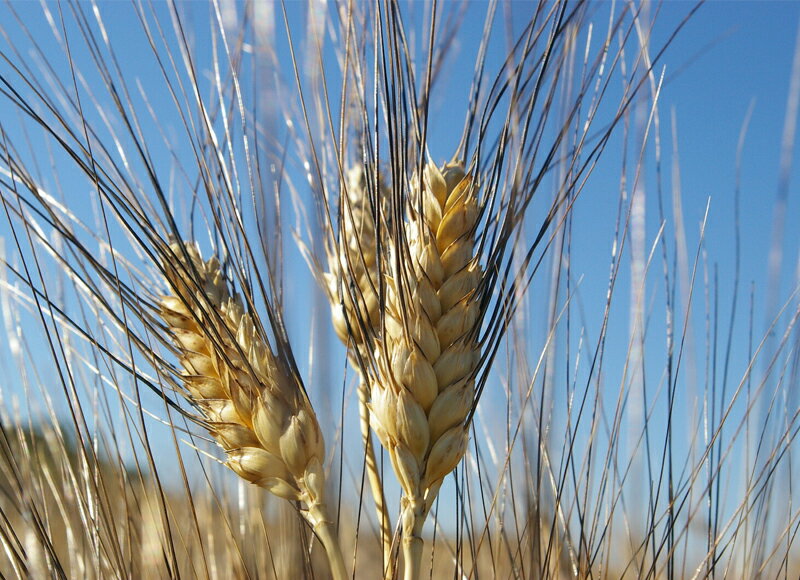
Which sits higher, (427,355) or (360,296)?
(360,296)

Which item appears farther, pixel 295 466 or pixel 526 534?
pixel 526 534

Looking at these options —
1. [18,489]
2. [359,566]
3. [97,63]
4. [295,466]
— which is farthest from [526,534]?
[359,566]

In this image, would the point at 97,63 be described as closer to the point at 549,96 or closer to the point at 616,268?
the point at 549,96

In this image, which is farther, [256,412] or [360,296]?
[360,296]
